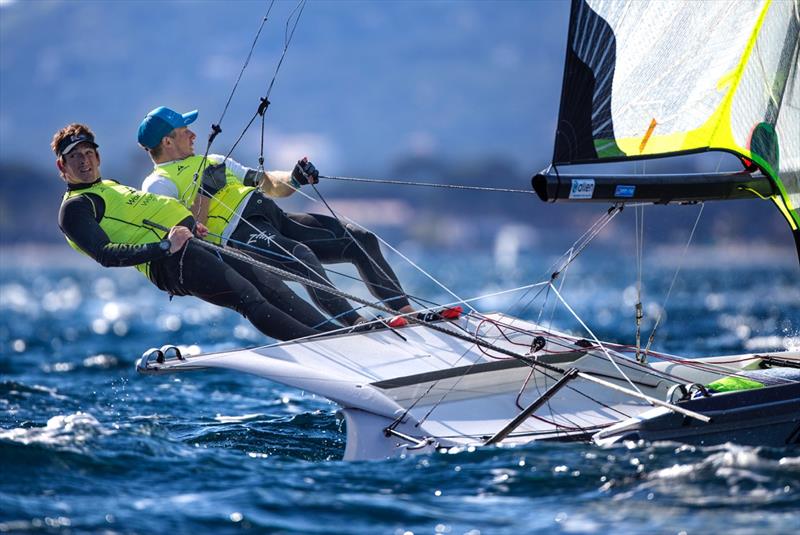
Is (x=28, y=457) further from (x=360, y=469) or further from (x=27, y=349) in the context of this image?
(x=27, y=349)

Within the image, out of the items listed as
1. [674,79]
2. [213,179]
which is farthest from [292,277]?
[674,79]

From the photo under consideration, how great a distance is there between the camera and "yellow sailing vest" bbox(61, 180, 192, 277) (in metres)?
5.11

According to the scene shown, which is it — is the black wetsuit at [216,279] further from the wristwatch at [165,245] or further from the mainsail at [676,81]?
the mainsail at [676,81]

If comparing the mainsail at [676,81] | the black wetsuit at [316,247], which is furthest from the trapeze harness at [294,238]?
the mainsail at [676,81]

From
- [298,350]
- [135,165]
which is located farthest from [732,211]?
[298,350]

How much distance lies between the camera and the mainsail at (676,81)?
4.84 m

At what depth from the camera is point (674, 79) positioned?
4.91m

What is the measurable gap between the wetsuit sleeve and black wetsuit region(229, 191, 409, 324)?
1.96ft

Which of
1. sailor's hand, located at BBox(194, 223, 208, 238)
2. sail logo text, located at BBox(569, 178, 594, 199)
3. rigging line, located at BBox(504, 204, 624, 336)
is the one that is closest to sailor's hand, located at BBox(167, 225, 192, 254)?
sailor's hand, located at BBox(194, 223, 208, 238)

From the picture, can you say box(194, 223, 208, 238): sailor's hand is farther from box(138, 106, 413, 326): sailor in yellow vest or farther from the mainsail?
the mainsail

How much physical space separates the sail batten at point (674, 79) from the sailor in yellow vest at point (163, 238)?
4.73 feet

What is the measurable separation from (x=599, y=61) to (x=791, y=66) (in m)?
0.86

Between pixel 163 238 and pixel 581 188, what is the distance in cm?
181

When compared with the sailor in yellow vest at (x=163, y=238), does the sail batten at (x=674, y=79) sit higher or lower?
higher
